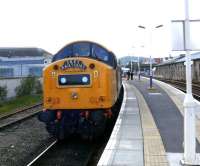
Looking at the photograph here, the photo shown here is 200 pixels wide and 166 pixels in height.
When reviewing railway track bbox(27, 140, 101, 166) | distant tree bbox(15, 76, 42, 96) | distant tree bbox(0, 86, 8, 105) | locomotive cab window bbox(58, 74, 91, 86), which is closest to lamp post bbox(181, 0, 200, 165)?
railway track bbox(27, 140, 101, 166)

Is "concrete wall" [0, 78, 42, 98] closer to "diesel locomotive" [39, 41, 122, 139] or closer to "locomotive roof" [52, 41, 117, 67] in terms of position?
"locomotive roof" [52, 41, 117, 67]

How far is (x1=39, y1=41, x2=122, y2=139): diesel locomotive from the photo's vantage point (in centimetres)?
1391

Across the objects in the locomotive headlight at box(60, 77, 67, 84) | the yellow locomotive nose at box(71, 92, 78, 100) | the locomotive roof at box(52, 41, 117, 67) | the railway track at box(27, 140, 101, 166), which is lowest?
the railway track at box(27, 140, 101, 166)

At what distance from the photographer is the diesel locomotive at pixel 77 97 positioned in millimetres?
13914

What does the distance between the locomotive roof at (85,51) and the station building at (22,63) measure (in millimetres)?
19799

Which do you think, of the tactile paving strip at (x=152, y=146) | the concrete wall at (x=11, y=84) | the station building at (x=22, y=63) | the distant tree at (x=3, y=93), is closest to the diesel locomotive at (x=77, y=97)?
the tactile paving strip at (x=152, y=146)

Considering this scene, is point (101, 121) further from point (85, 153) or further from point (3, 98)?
point (3, 98)

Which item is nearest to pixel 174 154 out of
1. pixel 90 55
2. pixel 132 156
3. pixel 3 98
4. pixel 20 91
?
pixel 132 156

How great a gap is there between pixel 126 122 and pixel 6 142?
14.0ft

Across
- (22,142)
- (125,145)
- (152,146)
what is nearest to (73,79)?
(22,142)

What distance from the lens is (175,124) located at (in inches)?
622

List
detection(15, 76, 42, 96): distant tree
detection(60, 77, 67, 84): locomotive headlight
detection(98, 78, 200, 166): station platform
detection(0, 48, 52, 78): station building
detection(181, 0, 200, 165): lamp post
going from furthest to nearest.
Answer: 1. detection(0, 48, 52, 78): station building
2. detection(15, 76, 42, 96): distant tree
3. detection(60, 77, 67, 84): locomotive headlight
4. detection(98, 78, 200, 166): station platform
5. detection(181, 0, 200, 165): lamp post

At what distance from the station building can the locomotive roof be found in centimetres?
1980

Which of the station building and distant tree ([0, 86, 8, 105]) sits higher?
the station building
